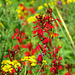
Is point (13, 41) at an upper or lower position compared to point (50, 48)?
upper

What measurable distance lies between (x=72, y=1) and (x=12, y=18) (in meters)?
1.64

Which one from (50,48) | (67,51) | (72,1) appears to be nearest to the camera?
(50,48)

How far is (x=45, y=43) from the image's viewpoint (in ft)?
4.37

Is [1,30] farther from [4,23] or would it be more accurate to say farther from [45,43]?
[45,43]

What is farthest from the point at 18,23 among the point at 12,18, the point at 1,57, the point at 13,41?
the point at 1,57

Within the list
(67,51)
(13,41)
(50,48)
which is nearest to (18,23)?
(13,41)

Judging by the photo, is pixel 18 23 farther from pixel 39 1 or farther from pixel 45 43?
pixel 39 1

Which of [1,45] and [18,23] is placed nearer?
[1,45]

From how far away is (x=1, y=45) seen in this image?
6.15ft

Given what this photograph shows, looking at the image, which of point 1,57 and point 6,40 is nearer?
point 1,57

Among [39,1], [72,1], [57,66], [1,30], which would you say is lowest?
[57,66]

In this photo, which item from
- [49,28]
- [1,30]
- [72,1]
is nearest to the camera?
[49,28]

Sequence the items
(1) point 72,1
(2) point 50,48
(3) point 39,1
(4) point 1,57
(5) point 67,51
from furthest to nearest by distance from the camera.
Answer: (3) point 39,1 < (1) point 72,1 < (5) point 67,51 < (4) point 1,57 < (2) point 50,48

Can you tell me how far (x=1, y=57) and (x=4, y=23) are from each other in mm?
552
